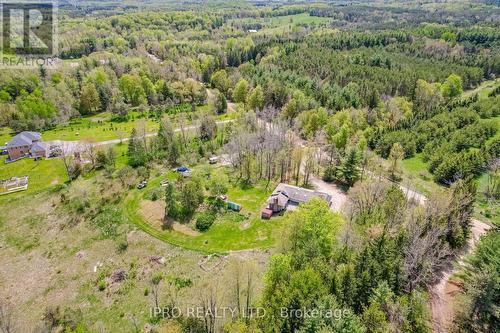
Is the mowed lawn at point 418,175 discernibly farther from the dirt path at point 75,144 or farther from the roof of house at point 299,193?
the dirt path at point 75,144

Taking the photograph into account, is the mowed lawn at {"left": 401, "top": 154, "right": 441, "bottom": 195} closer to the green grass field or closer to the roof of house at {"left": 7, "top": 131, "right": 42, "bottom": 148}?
the green grass field

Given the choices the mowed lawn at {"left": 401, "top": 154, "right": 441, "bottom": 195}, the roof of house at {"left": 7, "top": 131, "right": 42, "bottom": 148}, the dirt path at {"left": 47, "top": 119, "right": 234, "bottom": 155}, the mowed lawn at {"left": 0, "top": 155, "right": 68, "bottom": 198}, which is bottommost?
the mowed lawn at {"left": 0, "top": 155, "right": 68, "bottom": 198}

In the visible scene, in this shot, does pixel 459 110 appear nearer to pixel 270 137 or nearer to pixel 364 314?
pixel 270 137

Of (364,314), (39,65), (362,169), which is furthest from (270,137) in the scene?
(39,65)

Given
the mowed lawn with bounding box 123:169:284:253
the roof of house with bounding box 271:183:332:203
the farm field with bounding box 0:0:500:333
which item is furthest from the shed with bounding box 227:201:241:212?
the roof of house with bounding box 271:183:332:203

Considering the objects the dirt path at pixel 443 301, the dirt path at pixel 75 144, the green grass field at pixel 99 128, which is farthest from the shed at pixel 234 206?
the green grass field at pixel 99 128

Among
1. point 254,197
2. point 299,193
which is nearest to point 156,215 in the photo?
point 254,197
